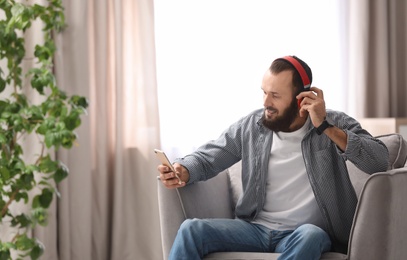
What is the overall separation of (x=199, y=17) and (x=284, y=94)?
1547 millimetres

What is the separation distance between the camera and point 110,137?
4109 mm

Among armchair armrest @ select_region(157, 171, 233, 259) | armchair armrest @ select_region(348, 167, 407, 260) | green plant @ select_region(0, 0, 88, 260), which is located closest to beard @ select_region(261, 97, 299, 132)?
armchair armrest @ select_region(157, 171, 233, 259)

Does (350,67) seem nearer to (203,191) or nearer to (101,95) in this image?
(101,95)

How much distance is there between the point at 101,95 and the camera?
13.1ft

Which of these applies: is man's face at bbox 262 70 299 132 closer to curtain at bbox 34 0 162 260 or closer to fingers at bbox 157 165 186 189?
fingers at bbox 157 165 186 189

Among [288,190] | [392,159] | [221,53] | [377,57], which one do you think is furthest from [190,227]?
[377,57]

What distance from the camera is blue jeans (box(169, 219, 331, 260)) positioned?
8.27ft

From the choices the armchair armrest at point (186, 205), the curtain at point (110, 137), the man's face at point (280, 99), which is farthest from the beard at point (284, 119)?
the curtain at point (110, 137)

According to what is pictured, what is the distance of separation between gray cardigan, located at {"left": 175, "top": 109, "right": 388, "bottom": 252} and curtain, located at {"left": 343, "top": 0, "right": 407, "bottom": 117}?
183 cm

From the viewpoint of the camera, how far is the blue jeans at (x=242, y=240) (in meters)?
2.52

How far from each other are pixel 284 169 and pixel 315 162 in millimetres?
135

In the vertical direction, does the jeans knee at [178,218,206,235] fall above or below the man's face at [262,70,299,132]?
below

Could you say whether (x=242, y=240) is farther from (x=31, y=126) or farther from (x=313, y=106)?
(x=31, y=126)

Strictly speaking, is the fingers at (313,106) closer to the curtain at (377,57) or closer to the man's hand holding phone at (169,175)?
the man's hand holding phone at (169,175)
